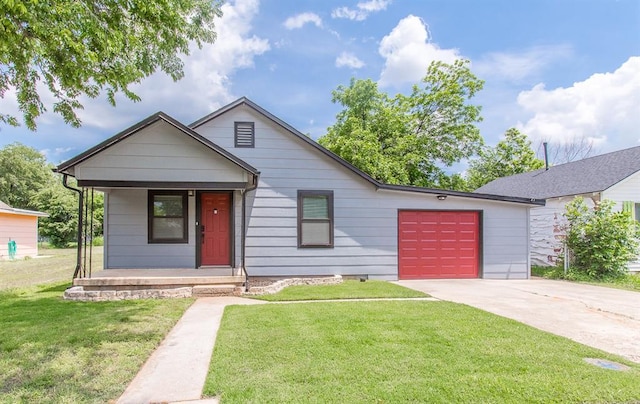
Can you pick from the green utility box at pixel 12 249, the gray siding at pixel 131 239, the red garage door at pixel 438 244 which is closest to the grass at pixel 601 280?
the red garage door at pixel 438 244

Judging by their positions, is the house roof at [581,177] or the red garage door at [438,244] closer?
the red garage door at [438,244]

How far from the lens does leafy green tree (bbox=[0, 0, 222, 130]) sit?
13.9ft

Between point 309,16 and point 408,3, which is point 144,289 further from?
point 408,3

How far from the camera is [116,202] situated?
8.42 meters

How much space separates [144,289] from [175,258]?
167 cm

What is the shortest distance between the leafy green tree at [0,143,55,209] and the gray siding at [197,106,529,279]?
3740cm

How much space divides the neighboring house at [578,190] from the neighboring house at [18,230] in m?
23.8

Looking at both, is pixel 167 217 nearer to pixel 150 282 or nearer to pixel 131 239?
pixel 131 239

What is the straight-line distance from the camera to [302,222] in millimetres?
9070

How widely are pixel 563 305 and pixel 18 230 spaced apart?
2346cm

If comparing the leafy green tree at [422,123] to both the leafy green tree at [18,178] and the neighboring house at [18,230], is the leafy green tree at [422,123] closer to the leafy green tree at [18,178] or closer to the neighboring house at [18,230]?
the neighboring house at [18,230]

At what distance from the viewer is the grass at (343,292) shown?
22.2 ft

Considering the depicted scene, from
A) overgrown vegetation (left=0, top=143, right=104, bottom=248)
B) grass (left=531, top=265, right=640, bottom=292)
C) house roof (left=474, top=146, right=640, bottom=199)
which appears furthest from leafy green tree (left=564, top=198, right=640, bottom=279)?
overgrown vegetation (left=0, top=143, right=104, bottom=248)

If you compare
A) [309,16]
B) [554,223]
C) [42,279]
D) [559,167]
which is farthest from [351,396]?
[559,167]
